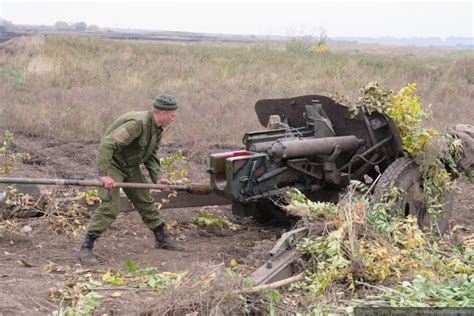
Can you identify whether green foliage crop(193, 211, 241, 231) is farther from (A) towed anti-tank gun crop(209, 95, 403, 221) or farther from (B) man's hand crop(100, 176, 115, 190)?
(B) man's hand crop(100, 176, 115, 190)

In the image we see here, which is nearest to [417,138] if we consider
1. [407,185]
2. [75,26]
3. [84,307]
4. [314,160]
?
[407,185]

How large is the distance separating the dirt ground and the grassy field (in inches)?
161

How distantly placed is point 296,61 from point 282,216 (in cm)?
1932

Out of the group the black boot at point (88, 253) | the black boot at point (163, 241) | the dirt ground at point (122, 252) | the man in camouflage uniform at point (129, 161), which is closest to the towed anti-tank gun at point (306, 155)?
the dirt ground at point (122, 252)

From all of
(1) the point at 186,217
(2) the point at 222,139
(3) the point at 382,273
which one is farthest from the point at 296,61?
(3) the point at 382,273

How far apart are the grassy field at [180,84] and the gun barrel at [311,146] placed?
17.7 ft

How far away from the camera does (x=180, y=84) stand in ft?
66.1

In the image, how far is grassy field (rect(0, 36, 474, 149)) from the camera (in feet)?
47.0

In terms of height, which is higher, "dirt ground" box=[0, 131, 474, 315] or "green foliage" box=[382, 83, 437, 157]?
"green foliage" box=[382, 83, 437, 157]

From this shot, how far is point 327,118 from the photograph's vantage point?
7848mm

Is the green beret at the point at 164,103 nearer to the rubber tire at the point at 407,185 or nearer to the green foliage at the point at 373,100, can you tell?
the green foliage at the point at 373,100

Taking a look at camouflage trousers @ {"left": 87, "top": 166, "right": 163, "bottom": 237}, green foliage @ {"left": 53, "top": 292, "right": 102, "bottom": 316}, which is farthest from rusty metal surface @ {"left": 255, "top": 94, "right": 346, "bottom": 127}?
green foliage @ {"left": 53, "top": 292, "right": 102, "bottom": 316}

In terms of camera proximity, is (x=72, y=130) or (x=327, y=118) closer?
(x=327, y=118)

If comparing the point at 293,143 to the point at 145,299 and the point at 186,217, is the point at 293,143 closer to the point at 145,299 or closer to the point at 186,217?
the point at 186,217
